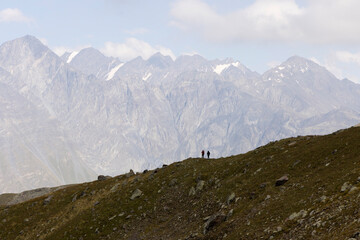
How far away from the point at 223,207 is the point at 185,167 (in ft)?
67.7

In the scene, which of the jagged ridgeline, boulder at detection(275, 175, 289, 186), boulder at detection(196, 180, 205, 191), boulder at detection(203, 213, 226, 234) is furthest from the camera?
boulder at detection(196, 180, 205, 191)

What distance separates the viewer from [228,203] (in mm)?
39094

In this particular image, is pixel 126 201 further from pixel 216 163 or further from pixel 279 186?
pixel 279 186

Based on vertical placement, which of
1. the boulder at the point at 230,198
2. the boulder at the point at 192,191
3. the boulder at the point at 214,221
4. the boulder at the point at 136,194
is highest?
the boulder at the point at 136,194

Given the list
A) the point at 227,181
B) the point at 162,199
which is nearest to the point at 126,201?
the point at 162,199

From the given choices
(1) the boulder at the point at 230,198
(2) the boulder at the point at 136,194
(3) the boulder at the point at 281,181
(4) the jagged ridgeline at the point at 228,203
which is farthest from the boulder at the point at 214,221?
(2) the boulder at the point at 136,194

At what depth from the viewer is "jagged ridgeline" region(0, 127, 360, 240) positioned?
27.9m

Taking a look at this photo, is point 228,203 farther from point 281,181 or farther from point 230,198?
point 281,181

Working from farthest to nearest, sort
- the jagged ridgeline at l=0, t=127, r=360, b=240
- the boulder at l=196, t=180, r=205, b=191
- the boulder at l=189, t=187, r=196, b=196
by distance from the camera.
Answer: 1. the boulder at l=196, t=180, r=205, b=191
2. the boulder at l=189, t=187, r=196, b=196
3. the jagged ridgeline at l=0, t=127, r=360, b=240

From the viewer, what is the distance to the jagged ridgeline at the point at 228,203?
Result: 27922 millimetres

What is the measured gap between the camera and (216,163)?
56.0m

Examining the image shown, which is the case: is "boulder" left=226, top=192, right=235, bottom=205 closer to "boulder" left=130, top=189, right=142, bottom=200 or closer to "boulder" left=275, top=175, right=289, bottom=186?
"boulder" left=275, top=175, right=289, bottom=186

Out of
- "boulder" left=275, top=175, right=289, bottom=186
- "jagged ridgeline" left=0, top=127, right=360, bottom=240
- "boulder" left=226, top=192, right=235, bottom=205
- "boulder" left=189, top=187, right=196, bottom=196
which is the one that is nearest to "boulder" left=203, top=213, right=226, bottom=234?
"jagged ridgeline" left=0, top=127, right=360, bottom=240

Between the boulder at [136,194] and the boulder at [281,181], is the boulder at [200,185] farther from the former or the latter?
the boulder at [281,181]
